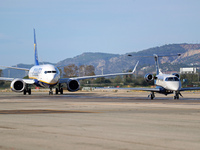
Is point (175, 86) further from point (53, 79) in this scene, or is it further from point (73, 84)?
point (73, 84)

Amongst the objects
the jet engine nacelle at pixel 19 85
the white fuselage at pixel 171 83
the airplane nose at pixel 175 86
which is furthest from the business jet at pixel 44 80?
the airplane nose at pixel 175 86

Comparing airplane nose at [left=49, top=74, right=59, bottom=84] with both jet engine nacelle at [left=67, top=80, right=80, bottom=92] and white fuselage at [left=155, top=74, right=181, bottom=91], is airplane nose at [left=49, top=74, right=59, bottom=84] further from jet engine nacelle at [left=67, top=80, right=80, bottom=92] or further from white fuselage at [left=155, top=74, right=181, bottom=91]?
white fuselage at [left=155, top=74, right=181, bottom=91]

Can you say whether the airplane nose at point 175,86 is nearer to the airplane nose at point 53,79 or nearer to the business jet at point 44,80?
the airplane nose at point 53,79

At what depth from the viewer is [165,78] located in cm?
4625

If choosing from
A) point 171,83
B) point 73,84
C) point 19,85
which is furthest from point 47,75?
point 171,83

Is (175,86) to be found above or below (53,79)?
below

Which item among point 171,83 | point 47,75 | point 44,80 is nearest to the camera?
point 171,83

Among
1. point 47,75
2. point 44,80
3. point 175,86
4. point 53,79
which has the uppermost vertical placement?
point 47,75

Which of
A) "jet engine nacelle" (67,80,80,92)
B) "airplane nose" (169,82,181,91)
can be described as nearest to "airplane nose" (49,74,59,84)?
"jet engine nacelle" (67,80,80,92)

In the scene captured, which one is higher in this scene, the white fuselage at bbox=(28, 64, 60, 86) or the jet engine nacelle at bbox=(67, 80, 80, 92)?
the white fuselage at bbox=(28, 64, 60, 86)

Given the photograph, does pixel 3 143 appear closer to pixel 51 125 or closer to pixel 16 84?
pixel 51 125

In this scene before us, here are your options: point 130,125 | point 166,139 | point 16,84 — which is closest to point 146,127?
point 130,125

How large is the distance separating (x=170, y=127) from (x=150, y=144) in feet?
13.8

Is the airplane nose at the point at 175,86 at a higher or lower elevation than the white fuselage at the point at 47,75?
lower
